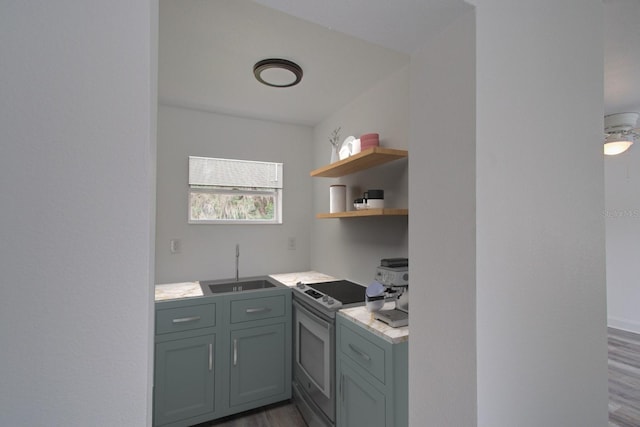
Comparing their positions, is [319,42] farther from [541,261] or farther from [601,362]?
[601,362]

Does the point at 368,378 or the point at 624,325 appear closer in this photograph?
the point at 368,378

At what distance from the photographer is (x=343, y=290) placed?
2.27 m

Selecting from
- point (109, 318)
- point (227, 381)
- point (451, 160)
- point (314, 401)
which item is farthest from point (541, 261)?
point (227, 381)

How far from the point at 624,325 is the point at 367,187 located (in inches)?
158

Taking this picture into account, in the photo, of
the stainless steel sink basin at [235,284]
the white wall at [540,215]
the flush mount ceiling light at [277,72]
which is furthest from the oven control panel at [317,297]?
the flush mount ceiling light at [277,72]

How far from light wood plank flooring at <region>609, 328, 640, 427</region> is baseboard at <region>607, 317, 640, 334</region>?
0.07 metres

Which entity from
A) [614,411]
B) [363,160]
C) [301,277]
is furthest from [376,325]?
[614,411]

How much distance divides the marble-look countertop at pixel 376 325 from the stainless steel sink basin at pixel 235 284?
97 centimetres

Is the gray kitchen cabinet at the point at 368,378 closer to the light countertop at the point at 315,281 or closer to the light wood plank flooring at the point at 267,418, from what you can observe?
the light countertop at the point at 315,281

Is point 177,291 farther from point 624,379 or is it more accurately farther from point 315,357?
point 624,379

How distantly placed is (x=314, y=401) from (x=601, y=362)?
157 cm

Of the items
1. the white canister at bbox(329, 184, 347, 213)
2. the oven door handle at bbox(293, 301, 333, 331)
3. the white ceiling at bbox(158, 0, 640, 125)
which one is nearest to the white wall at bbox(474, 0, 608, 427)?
the white ceiling at bbox(158, 0, 640, 125)

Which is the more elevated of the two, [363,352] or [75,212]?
[75,212]

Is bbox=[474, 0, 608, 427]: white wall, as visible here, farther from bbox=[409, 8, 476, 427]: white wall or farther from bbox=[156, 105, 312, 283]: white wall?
bbox=[156, 105, 312, 283]: white wall
